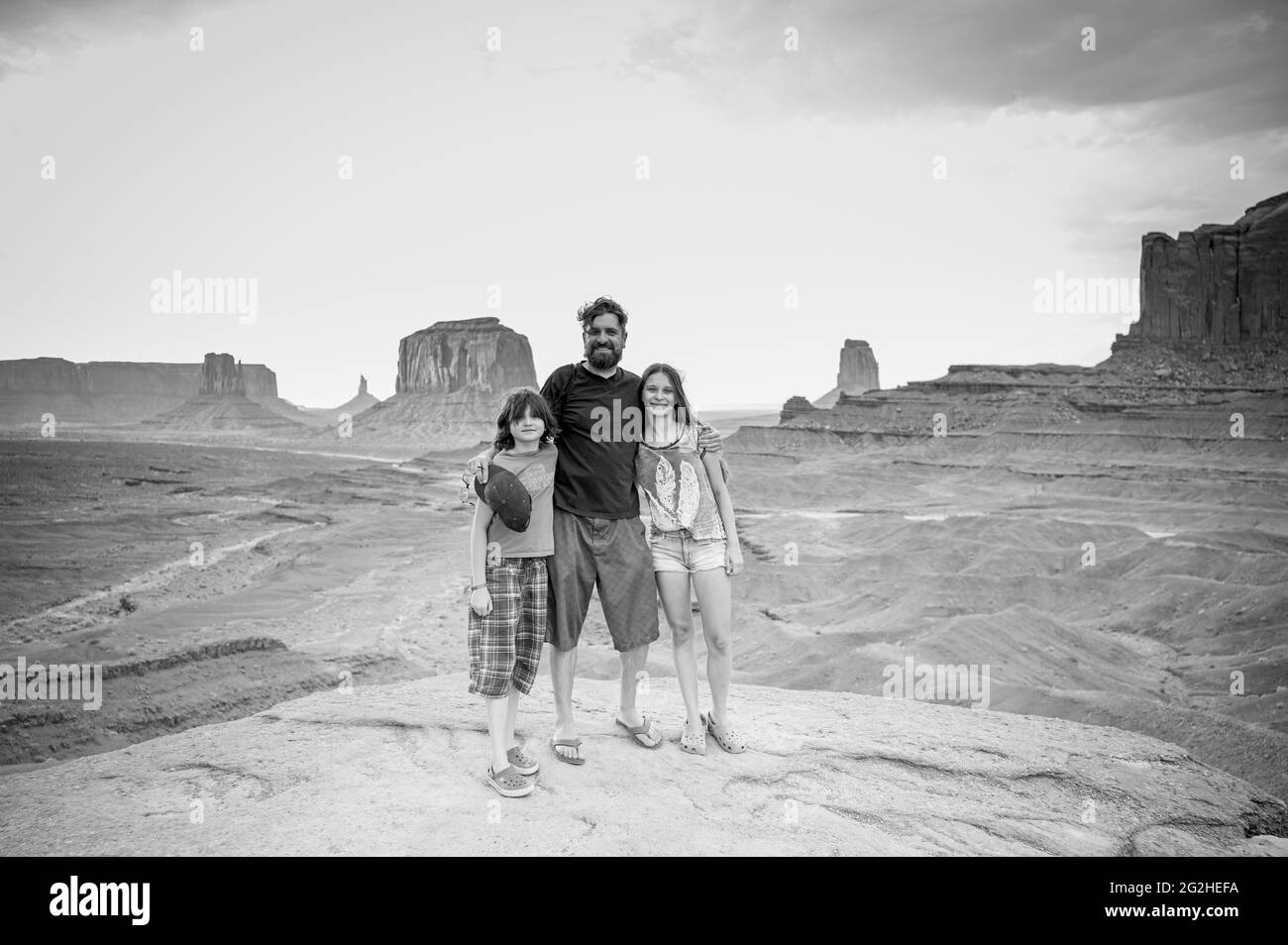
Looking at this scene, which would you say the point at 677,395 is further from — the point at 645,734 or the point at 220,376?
the point at 220,376

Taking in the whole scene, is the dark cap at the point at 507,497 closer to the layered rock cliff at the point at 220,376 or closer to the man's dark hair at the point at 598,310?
the man's dark hair at the point at 598,310

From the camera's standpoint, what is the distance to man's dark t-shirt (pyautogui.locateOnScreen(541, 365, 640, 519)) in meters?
4.09

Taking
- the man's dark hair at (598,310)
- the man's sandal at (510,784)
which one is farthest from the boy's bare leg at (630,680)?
the man's dark hair at (598,310)

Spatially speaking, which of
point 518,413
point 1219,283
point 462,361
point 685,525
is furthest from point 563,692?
point 462,361

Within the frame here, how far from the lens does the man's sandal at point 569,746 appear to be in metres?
4.00

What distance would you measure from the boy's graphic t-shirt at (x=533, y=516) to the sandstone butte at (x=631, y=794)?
110 cm

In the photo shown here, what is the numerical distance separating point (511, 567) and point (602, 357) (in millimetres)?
1187

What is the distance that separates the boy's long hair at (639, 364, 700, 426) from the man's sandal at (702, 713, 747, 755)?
1.71 meters

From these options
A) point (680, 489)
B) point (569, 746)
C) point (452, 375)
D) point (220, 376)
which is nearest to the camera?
point (569, 746)

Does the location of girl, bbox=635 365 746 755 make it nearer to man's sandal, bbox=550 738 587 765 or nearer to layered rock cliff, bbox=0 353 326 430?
man's sandal, bbox=550 738 587 765

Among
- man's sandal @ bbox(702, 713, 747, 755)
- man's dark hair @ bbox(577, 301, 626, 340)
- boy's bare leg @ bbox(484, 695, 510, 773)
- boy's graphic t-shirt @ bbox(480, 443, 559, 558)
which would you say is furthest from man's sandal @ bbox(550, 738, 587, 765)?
man's dark hair @ bbox(577, 301, 626, 340)

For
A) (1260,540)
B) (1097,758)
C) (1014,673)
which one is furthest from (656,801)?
(1260,540)

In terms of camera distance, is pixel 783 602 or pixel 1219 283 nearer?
pixel 783 602

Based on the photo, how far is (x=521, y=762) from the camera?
3793mm
